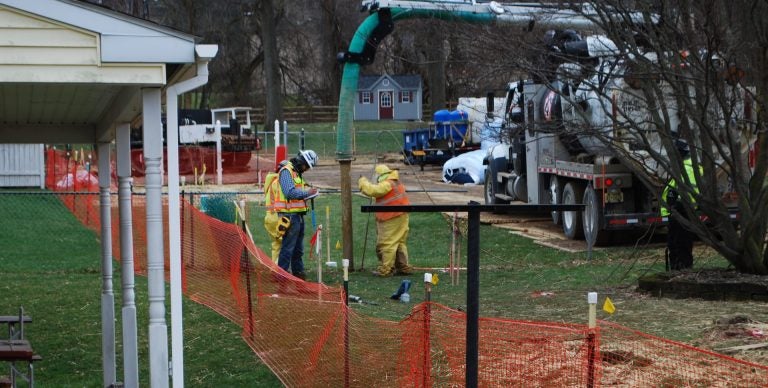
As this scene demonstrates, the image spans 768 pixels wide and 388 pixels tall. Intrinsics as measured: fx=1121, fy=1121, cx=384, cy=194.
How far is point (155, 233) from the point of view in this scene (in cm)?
659

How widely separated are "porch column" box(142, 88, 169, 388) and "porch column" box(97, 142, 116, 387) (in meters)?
2.62

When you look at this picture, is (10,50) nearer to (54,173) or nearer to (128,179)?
(128,179)

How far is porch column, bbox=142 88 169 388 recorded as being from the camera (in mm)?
6500

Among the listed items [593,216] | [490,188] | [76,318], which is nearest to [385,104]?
[490,188]

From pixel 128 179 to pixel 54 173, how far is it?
23.7m

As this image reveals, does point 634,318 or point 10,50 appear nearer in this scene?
point 10,50

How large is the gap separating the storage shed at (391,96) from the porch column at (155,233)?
64731mm

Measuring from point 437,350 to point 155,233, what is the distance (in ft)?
9.23

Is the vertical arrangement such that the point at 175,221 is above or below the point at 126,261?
above

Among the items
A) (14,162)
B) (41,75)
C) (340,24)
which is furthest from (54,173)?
(340,24)

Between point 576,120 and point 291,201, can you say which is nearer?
point 291,201

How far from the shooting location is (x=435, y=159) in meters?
43.0

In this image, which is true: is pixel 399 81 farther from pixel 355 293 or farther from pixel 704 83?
pixel 704 83

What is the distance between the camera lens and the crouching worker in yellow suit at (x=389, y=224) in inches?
619
